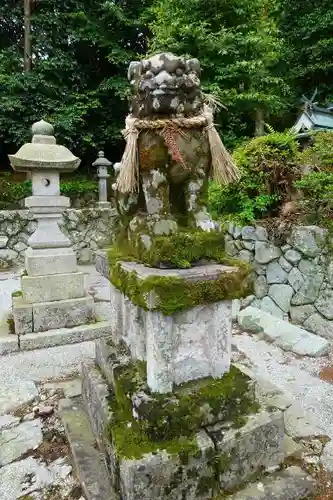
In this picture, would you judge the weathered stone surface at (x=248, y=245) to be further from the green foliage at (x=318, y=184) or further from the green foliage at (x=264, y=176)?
the green foliage at (x=318, y=184)

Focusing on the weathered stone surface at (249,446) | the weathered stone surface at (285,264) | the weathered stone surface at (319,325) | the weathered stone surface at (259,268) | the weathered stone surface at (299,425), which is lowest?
the weathered stone surface at (319,325)

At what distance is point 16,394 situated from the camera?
105 inches

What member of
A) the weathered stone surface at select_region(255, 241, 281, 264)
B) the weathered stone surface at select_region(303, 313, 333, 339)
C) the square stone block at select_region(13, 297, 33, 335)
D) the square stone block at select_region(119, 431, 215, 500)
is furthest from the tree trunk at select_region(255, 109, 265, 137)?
the square stone block at select_region(119, 431, 215, 500)

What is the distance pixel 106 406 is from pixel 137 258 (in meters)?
0.80

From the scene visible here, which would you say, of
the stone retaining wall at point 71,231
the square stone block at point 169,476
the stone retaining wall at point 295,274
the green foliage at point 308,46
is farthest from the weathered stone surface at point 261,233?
the green foliage at point 308,46

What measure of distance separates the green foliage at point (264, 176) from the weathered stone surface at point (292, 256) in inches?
28.3

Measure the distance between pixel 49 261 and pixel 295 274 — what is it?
3.18 m

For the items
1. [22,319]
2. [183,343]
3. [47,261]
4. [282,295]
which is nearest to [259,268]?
[282,295]

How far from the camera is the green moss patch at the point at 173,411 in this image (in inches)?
61.0

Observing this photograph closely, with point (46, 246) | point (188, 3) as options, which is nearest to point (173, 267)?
point (46, 246)

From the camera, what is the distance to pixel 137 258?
1.87 metres

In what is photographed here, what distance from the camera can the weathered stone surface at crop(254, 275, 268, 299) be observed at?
5.01 m

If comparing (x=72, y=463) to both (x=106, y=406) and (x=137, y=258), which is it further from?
(x=137, y=258)

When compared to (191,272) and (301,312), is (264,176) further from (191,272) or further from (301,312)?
(191,272)
